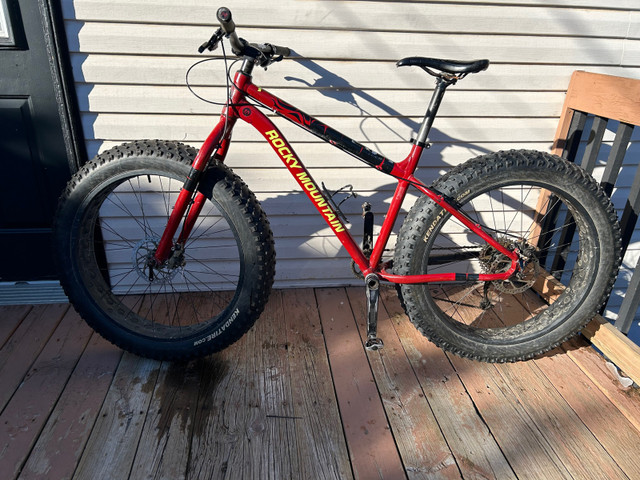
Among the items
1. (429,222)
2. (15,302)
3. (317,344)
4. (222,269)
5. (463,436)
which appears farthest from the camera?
(222,269)

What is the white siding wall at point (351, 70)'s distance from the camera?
1934mm

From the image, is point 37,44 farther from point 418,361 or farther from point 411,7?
point 418,361

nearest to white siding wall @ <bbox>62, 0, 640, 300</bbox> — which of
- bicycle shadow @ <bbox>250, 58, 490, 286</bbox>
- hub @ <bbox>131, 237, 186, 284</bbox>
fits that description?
bicycle shadow @ <bbox>250, 58, 490, 286</bbox>

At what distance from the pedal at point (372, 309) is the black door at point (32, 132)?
148 cm

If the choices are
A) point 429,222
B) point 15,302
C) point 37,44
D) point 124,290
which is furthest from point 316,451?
point 37,44

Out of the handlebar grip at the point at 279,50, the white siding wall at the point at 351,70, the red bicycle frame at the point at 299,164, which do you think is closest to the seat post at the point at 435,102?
the red bicycle frame at the point at 299,164

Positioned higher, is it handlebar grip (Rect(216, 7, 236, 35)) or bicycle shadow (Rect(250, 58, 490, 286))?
handlebar grip (Rect(216, 7, 236, 35))

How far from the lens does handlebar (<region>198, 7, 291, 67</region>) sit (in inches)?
56.6

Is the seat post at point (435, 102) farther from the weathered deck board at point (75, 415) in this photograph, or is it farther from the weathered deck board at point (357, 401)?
the weathered deck board at point (75, 415)

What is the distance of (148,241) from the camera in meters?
1.90

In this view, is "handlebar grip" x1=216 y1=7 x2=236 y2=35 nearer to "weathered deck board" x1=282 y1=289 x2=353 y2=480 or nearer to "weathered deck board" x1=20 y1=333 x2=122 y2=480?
"weathered deck board" x1=282 y1=289 x2=353 y2=480

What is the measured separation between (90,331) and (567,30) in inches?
105

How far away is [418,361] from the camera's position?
1953mm

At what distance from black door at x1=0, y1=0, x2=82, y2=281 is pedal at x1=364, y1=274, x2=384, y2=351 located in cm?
148
